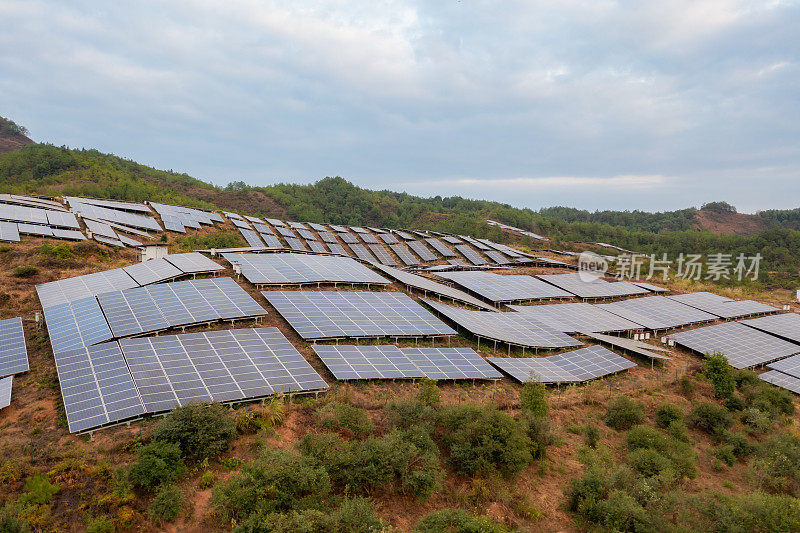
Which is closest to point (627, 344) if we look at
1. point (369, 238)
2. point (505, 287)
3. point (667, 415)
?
point (667, 415)

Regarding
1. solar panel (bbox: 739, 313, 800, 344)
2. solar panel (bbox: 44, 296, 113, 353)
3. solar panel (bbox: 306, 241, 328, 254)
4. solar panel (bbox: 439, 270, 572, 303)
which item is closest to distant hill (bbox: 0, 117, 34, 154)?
solar panel (bbox: 306, 241, 328, 254)

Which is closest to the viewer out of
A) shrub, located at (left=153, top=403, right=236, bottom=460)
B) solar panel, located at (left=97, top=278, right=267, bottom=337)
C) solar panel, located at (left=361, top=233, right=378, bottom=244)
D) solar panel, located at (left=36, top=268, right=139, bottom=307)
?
shrub, located at (left=153, top=403, right=236, bottom=460)

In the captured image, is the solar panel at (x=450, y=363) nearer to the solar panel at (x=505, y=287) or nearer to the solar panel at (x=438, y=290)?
the solar panel at (x=438, y=290)

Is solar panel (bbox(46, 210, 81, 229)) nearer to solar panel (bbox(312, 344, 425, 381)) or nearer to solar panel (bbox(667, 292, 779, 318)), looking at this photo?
solar panel (bbox(312, 344, 425, 381))

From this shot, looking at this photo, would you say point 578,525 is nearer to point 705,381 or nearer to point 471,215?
point 705,381

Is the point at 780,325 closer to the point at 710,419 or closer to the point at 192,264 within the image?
the point at 710,419

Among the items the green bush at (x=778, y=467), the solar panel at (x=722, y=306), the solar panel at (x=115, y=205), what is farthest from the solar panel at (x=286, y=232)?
the green bush at (x=778, y=467)
